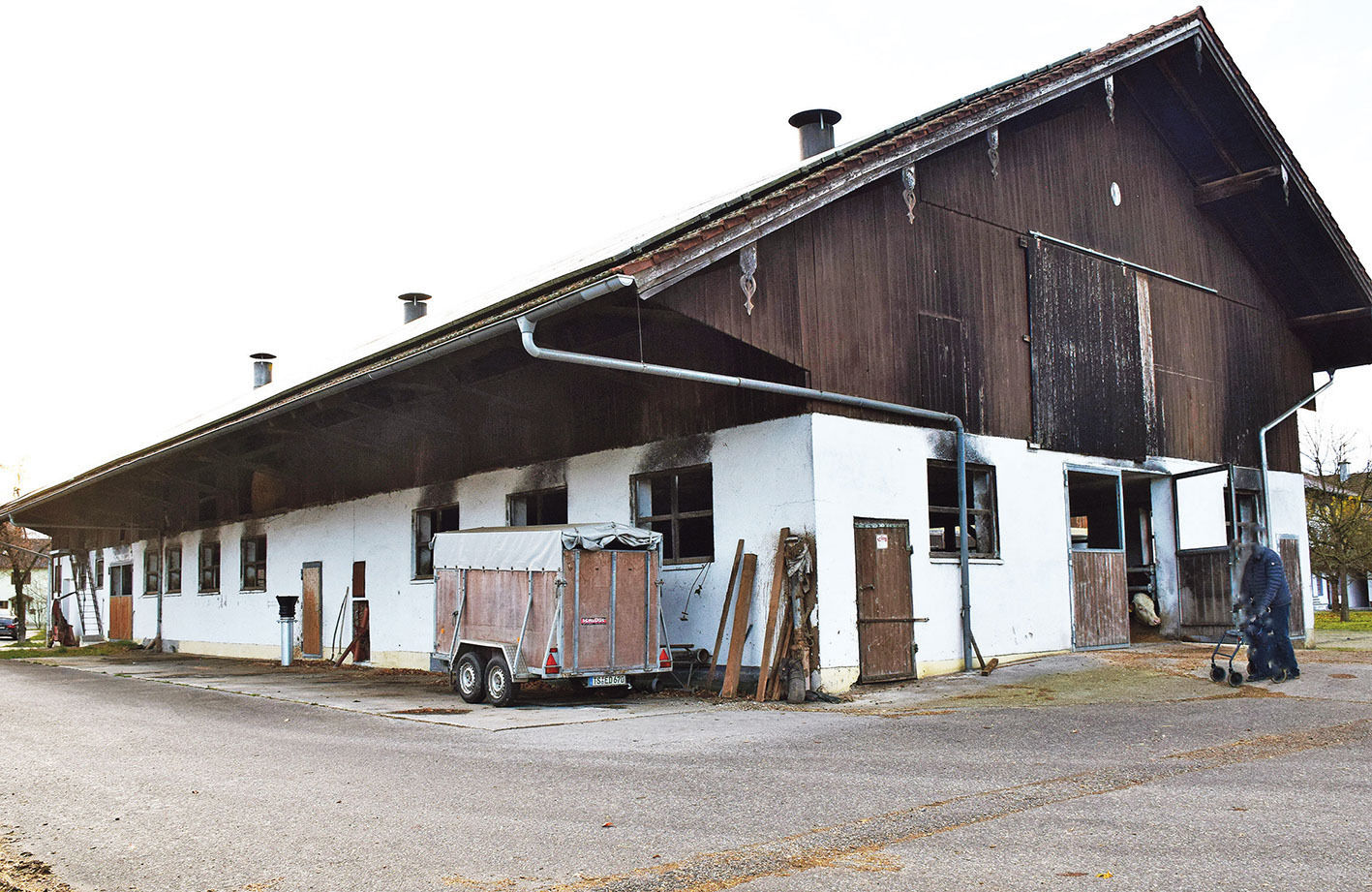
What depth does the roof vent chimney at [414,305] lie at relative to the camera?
1182 inches

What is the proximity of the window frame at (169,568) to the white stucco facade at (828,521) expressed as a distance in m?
10.2

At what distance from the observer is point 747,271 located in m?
12.8

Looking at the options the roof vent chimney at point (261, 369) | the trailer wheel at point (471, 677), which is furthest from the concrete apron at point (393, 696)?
the roof vent chimney at point (261, 369)

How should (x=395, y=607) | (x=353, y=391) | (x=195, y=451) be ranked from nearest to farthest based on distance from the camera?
1. (x=353, y=391)
2. (x=395, y=607)
3. (x=195, y=451)

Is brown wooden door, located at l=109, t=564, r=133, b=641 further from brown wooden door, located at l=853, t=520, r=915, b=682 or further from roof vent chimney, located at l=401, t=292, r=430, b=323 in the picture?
brown wooden door, located at l=853, t=520, r=915, b=682

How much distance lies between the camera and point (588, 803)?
280 inches

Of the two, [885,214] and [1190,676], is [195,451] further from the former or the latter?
[1190,676]

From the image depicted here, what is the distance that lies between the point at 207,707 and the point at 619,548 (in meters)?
5.71

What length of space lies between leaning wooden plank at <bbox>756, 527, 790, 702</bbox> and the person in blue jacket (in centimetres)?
518

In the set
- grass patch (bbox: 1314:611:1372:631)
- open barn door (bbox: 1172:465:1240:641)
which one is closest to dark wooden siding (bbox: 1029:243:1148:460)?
open barn door (bbox: 1172:465:1240:641)

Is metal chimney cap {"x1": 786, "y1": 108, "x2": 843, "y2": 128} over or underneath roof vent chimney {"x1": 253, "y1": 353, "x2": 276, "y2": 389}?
over

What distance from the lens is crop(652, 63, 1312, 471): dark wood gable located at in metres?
13.8

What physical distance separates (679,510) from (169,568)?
21061mm

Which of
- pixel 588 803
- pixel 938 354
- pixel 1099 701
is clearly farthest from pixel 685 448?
pixel 588 803
